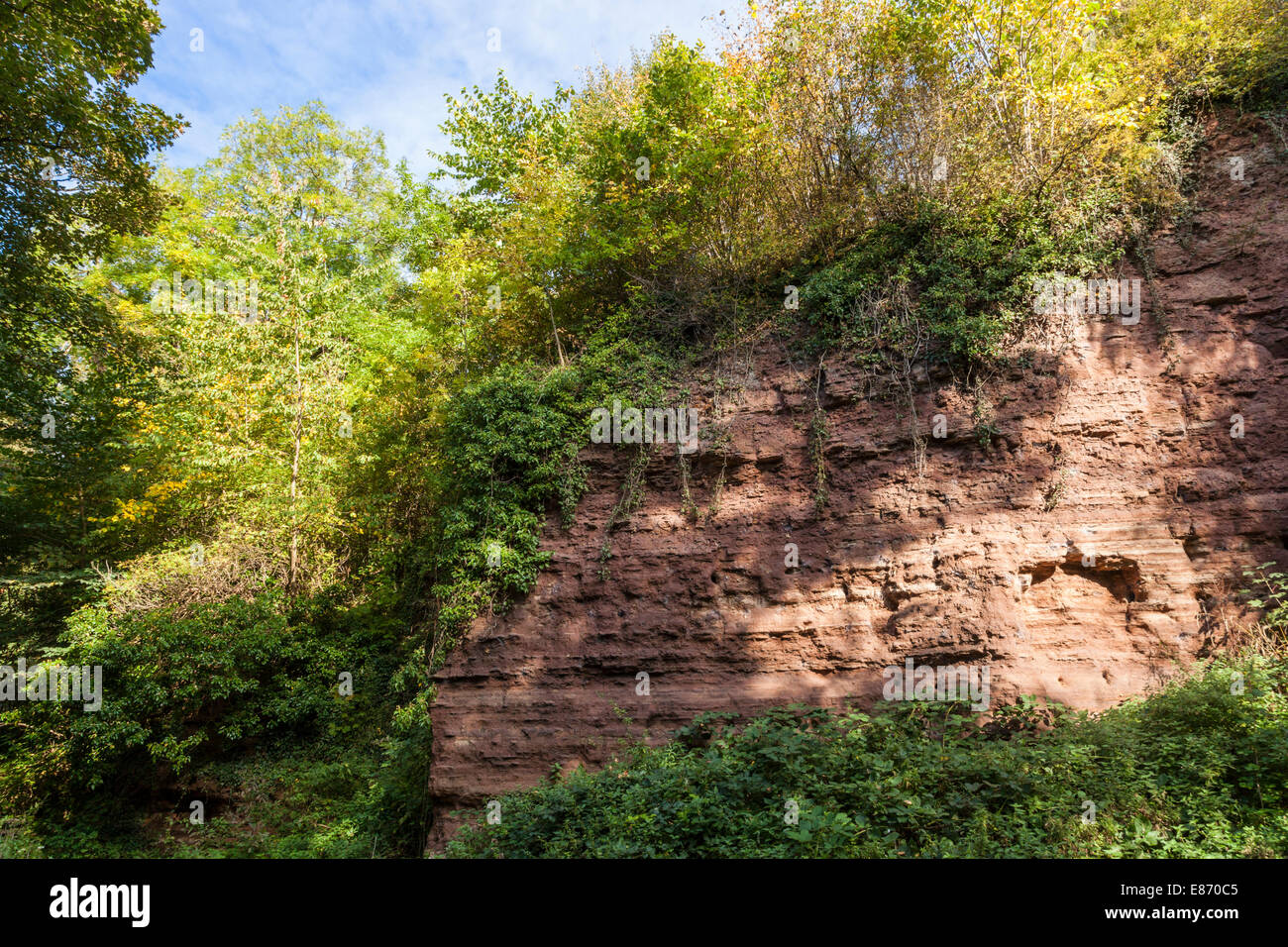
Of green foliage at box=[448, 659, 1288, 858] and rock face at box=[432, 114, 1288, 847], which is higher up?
rock face at box=[432, 114, 1288, 847]

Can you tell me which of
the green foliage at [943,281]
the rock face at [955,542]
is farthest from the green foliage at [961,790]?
the green foliage at [943,281]

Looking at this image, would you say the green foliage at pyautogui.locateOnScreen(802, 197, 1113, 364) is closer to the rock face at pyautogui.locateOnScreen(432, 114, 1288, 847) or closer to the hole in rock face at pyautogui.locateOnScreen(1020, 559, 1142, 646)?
the rock face at pyautogui.locateOnScreen(432, 114, 1288, 847)

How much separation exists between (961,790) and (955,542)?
339 cm

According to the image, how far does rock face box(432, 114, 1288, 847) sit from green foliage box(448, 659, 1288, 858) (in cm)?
95

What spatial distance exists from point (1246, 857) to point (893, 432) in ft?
18.3

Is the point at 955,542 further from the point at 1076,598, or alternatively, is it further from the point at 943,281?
the point at 943,281

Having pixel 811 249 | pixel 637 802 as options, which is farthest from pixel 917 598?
pixel 811 249

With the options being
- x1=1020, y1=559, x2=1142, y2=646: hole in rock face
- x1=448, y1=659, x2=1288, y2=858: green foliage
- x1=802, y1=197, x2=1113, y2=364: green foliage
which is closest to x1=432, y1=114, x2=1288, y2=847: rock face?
x1=1020, y1=559, x2=1142, y2=646: hole in rock face

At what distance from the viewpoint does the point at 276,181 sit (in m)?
14.1

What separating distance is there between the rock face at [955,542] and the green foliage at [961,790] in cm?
95

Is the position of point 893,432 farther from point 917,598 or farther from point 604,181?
point 604,181

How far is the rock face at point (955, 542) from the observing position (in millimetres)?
7648

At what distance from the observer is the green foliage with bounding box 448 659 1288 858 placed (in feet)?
16.1

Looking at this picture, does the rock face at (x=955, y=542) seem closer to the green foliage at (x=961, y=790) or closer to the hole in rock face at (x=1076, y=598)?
the hole in rock face at (x=1076, y=598)
